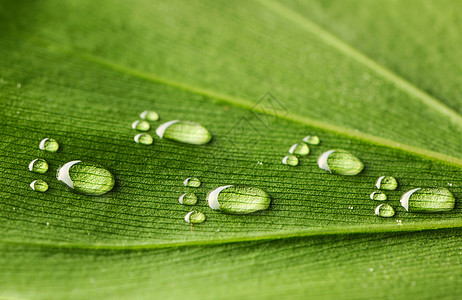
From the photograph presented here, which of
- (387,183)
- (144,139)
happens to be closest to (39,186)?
(144,139)

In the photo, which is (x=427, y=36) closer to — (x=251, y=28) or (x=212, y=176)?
(x=251, y=28)

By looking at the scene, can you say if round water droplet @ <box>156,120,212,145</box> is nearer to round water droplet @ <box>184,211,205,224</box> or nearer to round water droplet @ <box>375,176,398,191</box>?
round water droplet @ <box>184,211,205,224</box>

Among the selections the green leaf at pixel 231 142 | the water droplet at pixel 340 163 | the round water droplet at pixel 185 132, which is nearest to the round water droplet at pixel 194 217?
the green leaf at pixel 231 142

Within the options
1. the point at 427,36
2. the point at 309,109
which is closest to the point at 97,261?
the point at 309,109

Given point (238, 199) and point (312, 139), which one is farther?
point (312, 139)

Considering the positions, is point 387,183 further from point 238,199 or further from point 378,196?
point 238,199

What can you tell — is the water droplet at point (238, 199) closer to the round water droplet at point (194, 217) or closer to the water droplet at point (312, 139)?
the round water droplet at point (194, 217)

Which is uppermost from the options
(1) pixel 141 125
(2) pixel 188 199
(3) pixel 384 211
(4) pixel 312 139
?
(1) pixel 141 125
